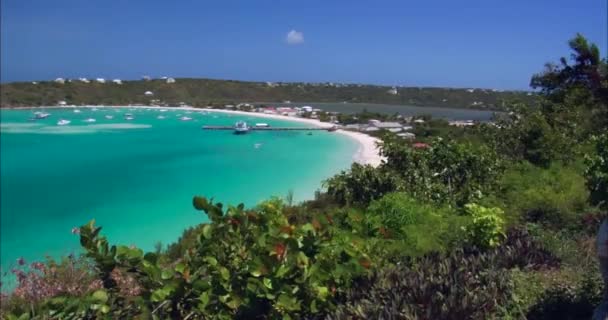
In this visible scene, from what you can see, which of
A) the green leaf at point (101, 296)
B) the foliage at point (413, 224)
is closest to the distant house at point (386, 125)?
the foliage at point (413, 224)

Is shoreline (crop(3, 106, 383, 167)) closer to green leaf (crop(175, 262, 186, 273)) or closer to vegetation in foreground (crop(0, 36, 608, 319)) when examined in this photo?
vegetation in foreground (crop(0, 36, 608, 319))

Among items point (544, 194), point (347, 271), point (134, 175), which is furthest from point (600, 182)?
point (134, 175)

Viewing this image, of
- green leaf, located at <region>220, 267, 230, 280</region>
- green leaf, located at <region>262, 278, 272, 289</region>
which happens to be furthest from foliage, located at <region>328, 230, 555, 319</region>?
green leaf, located at <region>220, 267, 230, 280</region>

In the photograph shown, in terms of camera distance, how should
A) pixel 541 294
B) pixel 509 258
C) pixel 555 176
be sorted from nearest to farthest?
pixel 541 294
pixel 509 258
pixel 555 176

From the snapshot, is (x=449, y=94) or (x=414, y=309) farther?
(x=449, y=94)

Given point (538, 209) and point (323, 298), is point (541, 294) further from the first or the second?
point (538, 209)

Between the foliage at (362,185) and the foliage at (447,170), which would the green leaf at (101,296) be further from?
the foliage at (362,185)

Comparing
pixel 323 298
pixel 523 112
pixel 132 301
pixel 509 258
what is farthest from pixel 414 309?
pixel 523 112
